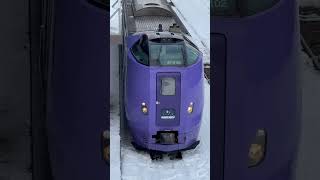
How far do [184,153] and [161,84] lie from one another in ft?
0.82

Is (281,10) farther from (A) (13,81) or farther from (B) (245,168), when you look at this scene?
(A) (13,81)

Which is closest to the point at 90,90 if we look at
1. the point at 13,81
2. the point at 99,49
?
the point at 99,49

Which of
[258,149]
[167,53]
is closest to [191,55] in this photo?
[167,53]

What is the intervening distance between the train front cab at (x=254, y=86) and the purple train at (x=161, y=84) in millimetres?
161

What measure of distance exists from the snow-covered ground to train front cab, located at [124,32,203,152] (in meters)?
0.03

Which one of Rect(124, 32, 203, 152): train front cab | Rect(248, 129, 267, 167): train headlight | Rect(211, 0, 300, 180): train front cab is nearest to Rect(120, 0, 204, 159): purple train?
Rect(124, 32, 203, 152): train front cab

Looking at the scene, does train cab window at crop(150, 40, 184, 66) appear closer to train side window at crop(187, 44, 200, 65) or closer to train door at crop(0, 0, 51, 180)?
train side window at crop(187, 44, 200, 65)

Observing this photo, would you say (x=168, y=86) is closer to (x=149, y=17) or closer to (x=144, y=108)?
(x=144, y=108)

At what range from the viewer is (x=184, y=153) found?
2.59 m

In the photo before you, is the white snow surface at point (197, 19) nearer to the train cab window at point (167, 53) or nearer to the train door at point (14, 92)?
the train cab window at point (167, 53)

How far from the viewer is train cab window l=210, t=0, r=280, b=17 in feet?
9.31

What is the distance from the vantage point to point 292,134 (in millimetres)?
3318

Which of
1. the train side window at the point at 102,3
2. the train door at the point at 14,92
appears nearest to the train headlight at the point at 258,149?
the train side window at the point at 102,3

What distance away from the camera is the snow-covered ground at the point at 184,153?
255 centimetres
